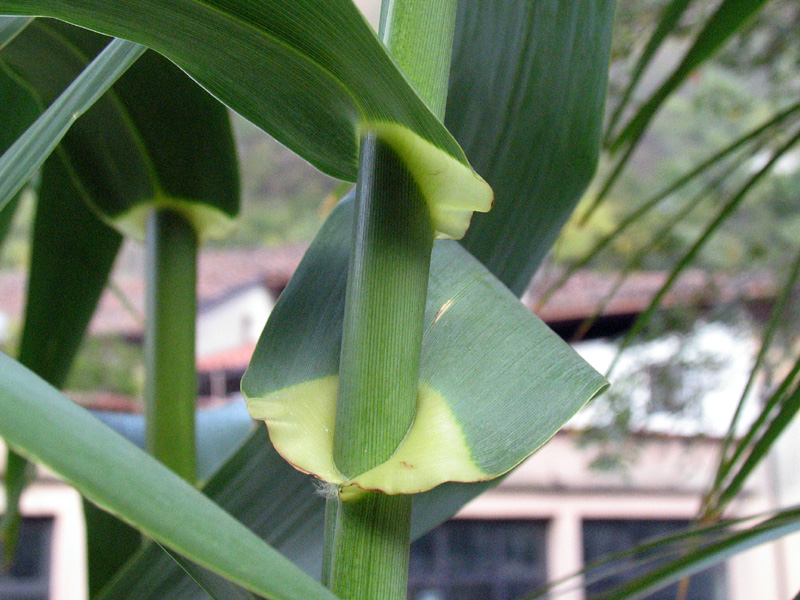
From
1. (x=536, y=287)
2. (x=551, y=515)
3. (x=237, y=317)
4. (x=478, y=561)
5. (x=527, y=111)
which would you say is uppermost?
(x=237, y=317)

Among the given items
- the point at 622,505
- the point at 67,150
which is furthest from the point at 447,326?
the point at 622,505

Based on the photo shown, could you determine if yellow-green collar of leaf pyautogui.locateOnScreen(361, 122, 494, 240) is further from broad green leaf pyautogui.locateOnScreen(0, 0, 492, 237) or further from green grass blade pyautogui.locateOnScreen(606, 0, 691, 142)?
green grass blade pyautogui.locateOnScreen(606, 0, 691, 142)

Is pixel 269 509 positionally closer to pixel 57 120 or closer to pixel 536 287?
pixel 57 120

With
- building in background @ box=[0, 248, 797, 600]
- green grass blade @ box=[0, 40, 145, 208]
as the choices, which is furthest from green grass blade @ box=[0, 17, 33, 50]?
building in background @ box=[0, 248, 797, 600]

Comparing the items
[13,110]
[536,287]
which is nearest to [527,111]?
[13,110]

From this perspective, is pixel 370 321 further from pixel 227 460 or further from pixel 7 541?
pixel 7 541

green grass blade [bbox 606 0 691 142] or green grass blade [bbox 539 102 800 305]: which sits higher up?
green grass blade [bbox 606 0 691 142]

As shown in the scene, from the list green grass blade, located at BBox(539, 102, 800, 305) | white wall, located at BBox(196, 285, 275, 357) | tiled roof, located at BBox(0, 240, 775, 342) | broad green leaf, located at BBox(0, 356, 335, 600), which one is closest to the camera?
broad green leaf, located at BBox(0, 356, 335, 600)

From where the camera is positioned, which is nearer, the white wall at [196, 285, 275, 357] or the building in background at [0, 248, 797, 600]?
the building in background at [0, 248, 797, 600]
